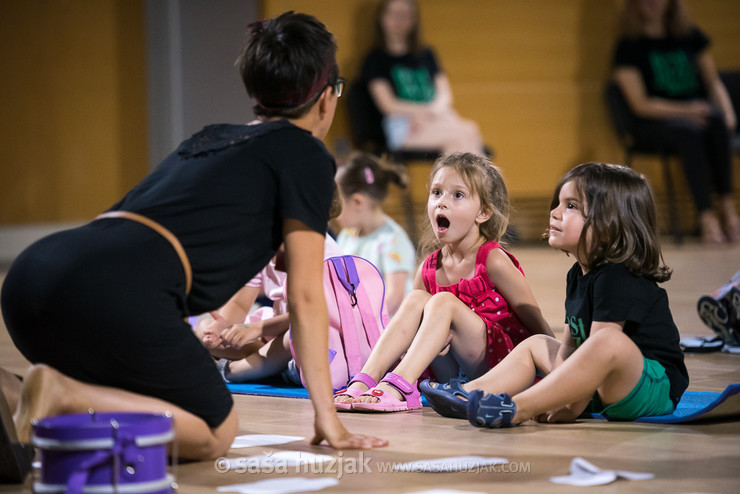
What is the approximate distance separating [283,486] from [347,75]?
19.9 ft

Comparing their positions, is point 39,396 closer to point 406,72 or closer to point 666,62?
point 406,72

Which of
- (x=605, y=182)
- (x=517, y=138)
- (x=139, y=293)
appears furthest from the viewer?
(x=517, y=138)

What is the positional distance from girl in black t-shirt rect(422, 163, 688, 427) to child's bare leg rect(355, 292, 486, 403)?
0.53 ft

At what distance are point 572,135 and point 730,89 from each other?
127 centimetres

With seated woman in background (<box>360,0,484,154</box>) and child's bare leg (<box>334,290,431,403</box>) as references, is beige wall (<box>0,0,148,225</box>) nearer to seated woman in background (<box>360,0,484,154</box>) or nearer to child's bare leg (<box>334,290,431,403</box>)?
seated woman in background (<box>360,0,484,154</box>)

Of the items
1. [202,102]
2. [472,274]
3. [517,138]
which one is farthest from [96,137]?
[472,274]

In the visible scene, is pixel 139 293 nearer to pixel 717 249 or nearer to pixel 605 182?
pixel 605 182

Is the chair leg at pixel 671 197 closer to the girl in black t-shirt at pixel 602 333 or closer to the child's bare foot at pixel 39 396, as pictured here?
the girl in black t-shirt at pixel 602 333

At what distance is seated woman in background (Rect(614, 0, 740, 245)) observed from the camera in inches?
293

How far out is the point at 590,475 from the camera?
6.25 ft

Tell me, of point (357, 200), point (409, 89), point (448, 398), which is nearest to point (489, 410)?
point (448, 398)

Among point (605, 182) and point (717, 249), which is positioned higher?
point (605, 182)

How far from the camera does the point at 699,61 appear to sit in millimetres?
7676

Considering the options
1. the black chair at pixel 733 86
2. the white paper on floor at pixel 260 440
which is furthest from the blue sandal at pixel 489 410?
the black chair at pixel 733 86
